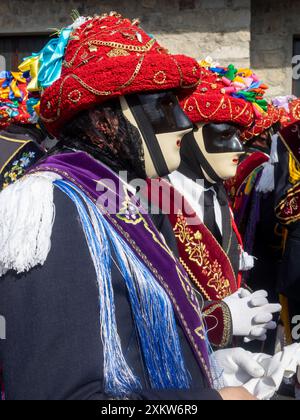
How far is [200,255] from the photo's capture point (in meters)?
2.83

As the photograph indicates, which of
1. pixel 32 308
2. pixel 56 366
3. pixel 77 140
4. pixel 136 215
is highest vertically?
pixel 77 140

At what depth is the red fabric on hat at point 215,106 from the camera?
10.8ft

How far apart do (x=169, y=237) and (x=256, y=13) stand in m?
7.04

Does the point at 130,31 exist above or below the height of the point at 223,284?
above

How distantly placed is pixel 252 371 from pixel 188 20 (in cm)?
650

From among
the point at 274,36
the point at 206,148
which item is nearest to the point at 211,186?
the point at 206,148

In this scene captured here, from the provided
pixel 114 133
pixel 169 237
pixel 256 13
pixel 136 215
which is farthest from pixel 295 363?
pixel 256 13

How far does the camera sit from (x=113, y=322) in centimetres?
143

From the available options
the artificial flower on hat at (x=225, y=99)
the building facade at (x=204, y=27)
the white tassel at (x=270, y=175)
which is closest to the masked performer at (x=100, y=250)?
the artificial flower on hat at (x=225, y=99)

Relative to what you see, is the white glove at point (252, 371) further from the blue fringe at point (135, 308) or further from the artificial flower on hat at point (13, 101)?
the artificial flower on hat at point (13, 101)

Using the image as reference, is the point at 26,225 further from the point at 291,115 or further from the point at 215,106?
the point at 291,115

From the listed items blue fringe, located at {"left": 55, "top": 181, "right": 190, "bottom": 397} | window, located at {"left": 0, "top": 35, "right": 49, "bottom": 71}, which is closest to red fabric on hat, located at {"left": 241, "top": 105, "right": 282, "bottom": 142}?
blue fringe, located at {"left": 55, "top": 181, "right": 190, "bottom": 397}

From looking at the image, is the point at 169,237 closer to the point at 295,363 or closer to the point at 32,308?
the point at 295,363

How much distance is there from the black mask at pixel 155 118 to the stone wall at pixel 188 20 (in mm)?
6015
